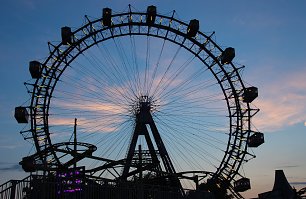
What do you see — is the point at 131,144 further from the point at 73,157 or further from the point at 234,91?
the point at 234,91

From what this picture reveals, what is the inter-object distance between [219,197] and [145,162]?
9.91 m

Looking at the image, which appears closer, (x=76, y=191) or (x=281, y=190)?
(x=76, y=191)

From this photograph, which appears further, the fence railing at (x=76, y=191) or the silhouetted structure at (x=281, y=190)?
the silhouetted structure at (x=281, y=190)

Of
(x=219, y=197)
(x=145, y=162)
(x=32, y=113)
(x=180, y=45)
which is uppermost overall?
(x=180, y=45)

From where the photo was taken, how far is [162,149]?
4431 cm

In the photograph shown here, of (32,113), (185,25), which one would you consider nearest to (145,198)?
(32,113)

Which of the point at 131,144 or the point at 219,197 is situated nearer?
the point at 131,144

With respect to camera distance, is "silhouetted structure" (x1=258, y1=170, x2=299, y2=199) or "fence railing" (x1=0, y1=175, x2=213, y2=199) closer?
"fence railing" (x1=0, y1=175, x2=213, y2=199)

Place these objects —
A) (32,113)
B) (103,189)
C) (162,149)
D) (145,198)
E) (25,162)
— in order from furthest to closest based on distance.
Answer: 1. (162,149)
2. (32,113)
3. (25,162)
4. (145,198)
5. (103,189)

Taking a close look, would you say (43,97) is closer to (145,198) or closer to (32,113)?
(32,113)

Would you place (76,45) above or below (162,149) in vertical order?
above

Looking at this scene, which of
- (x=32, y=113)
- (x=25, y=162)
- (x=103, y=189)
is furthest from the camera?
(x=32, y=113)

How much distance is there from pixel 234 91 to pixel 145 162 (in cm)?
1231

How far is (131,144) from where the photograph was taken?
43500mm
